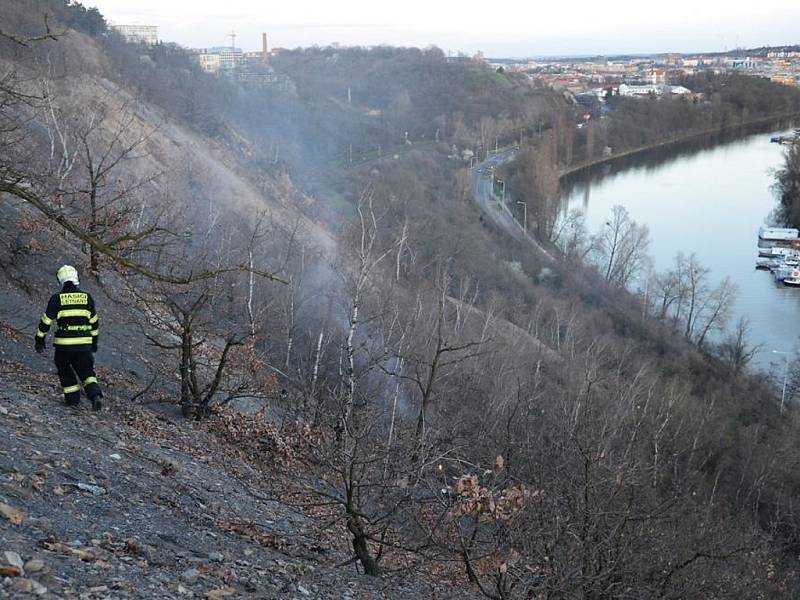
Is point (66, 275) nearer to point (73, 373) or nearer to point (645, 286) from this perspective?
point (73, 373)

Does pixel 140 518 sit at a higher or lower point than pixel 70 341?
lower

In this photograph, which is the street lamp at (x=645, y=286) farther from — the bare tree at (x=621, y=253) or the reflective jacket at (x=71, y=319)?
the reflective jacket at (x=71, y=319)

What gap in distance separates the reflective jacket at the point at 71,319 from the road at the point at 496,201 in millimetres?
24992

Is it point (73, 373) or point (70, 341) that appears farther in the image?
point (73, 373)

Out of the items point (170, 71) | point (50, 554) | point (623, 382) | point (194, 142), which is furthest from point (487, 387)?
point (170, 71)

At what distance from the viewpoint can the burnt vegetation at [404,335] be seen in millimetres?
6027

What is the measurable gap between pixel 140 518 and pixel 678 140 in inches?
2454

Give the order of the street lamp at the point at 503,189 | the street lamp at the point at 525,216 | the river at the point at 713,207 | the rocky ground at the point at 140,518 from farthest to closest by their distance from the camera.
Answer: the street lamp at the point at 503,189, the street lamp at the point at 525,216, the river at the point at 713,207, the rocky ground at the point at 140,518

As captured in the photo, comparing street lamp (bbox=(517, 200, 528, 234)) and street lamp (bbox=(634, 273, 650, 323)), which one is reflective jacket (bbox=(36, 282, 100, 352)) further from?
street lamp (bbox=(517, 200, 528, 234))

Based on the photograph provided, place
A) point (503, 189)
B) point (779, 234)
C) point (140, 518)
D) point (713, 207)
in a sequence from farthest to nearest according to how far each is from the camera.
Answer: point (713, 207) → point (503, 189) → point (779, 234) → point (140, 518)

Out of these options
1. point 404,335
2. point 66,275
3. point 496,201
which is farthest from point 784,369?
point 66,275

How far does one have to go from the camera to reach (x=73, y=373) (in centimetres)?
629

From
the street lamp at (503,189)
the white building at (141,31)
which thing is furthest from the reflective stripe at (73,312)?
the white building at (141,31)

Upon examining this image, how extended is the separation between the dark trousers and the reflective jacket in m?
0.07
